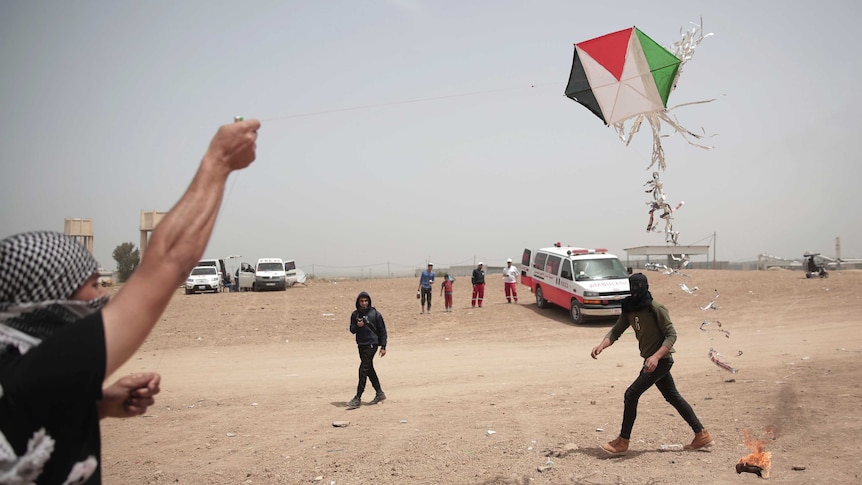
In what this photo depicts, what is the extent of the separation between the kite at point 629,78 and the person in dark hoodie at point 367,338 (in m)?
4.63

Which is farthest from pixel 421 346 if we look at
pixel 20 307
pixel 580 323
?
pixel 20 307

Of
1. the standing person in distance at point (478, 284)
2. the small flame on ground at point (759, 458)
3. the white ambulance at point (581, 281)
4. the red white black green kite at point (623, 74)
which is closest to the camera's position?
the small flame on ground at point (759, 458)

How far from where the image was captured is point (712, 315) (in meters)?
20.9

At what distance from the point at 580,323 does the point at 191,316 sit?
13.4 m

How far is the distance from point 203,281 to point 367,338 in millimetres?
25101

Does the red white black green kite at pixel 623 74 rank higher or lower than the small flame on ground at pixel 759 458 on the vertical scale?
higher

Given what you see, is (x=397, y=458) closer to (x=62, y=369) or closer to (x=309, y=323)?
(x=62, y=369)

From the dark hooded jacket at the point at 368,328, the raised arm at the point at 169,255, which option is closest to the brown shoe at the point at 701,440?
the dark hooded jacket at the point at 368,328

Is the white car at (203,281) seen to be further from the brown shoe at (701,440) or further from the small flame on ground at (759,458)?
the small flame on ground at (759,458)

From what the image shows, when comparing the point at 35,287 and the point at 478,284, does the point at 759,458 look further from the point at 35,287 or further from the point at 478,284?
the point at 478,284

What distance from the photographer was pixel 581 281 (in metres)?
19.8

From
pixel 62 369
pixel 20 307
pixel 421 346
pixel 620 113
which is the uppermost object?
pixel 620 113

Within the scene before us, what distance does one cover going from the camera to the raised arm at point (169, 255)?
1.58m

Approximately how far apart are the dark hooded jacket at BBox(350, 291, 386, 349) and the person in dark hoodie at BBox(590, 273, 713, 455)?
14.6 ft
